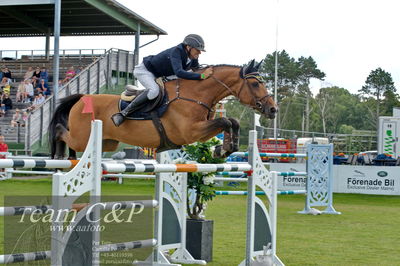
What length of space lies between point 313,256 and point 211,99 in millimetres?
1787

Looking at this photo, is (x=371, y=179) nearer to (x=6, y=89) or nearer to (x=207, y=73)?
(x=207, y=73)

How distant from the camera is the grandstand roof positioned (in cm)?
2061

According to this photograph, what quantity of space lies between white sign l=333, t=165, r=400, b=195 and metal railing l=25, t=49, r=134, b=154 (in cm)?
859

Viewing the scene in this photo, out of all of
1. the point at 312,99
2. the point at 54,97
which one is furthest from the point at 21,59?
the point at 312,99

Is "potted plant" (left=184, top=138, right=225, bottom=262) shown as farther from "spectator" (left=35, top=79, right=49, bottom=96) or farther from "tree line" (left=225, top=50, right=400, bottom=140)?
"tree line" (left=225, top=50, right=400, bottom=140)

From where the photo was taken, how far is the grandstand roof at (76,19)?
20.6 metres

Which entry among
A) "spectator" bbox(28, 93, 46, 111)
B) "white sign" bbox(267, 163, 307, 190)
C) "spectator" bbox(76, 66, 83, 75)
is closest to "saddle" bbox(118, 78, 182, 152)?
"white sign" bbox(267, 163, 307, 190)

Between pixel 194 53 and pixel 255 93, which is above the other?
pixel 194 53

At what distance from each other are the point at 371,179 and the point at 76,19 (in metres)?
11.9

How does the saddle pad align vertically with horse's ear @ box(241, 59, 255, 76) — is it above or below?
below

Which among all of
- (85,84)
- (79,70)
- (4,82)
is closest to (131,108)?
(85,84)

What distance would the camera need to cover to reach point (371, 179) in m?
15.1

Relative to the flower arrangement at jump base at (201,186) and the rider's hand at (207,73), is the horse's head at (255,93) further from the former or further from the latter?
the flower arrangement at jump base at (201,186)

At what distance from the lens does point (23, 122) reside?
19672 millimetres
